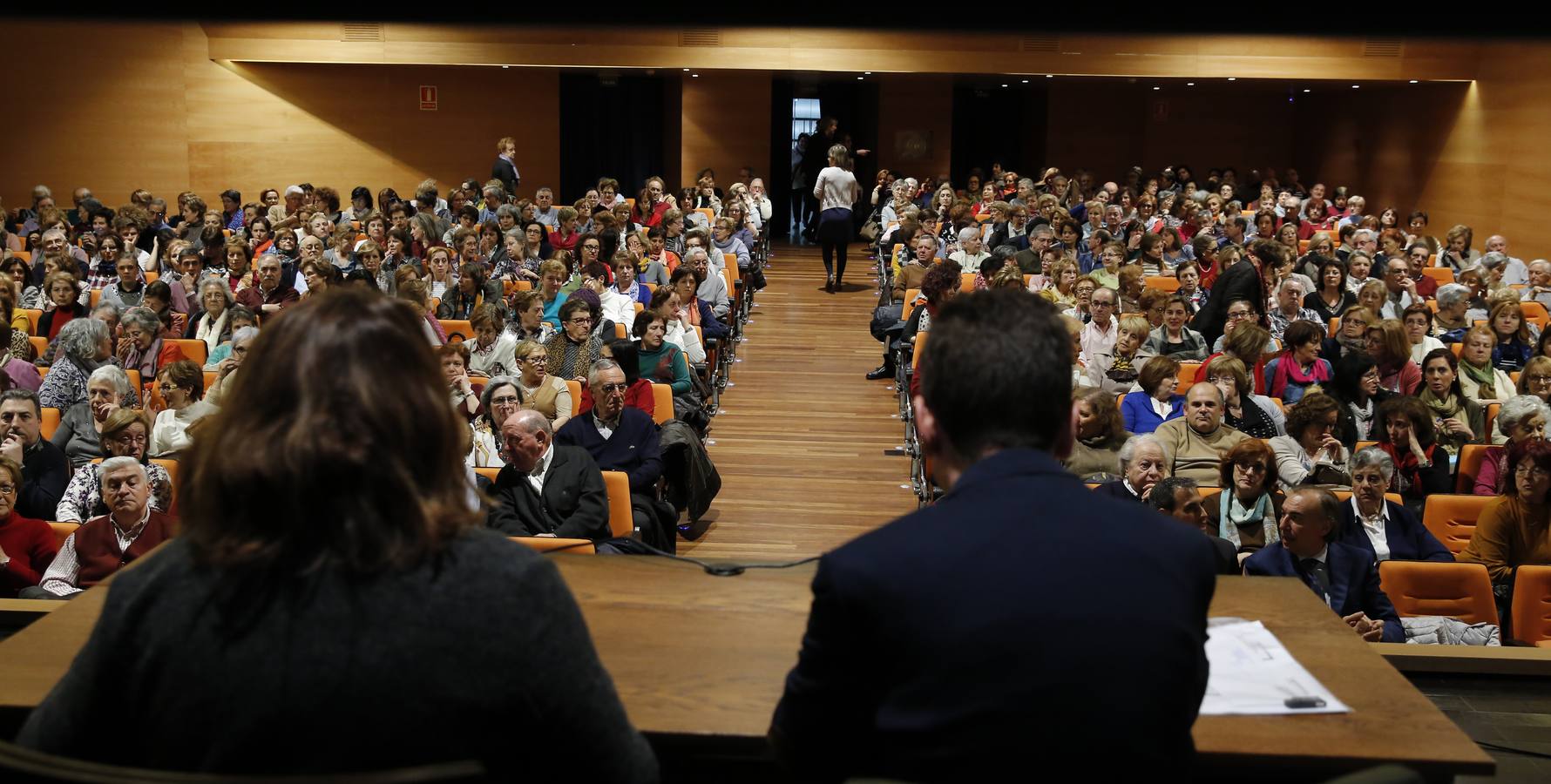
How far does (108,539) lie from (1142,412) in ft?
13.0

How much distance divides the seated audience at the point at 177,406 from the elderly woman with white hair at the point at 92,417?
0.55ft

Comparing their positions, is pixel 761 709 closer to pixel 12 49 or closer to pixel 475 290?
pixel 475 290


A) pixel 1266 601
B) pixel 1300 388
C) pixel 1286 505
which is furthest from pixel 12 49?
pixel 1266 601

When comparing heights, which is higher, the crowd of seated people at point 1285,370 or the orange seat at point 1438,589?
the crowd of seated people at point 1285,370

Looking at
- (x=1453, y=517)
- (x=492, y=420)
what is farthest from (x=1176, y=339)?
(x=492, y=420)

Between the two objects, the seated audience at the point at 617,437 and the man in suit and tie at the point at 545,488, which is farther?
the seated audience at the point at 617,437

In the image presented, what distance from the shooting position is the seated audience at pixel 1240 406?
558cm

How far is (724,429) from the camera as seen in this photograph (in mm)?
7504

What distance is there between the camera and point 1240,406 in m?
5.59

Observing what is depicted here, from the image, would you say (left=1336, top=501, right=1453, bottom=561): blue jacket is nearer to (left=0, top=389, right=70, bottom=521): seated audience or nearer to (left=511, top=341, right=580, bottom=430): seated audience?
(left=511, top=341, right=580, bottom=430): seated audience

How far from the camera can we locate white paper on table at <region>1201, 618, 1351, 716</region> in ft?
5.57

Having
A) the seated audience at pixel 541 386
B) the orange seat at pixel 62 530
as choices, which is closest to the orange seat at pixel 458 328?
the seated audience at pixel 541 386

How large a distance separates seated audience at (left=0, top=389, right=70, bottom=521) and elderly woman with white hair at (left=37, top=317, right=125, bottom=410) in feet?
3.61

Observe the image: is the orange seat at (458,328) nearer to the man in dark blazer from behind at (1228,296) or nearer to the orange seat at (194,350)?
the orange seat at (194,350)
